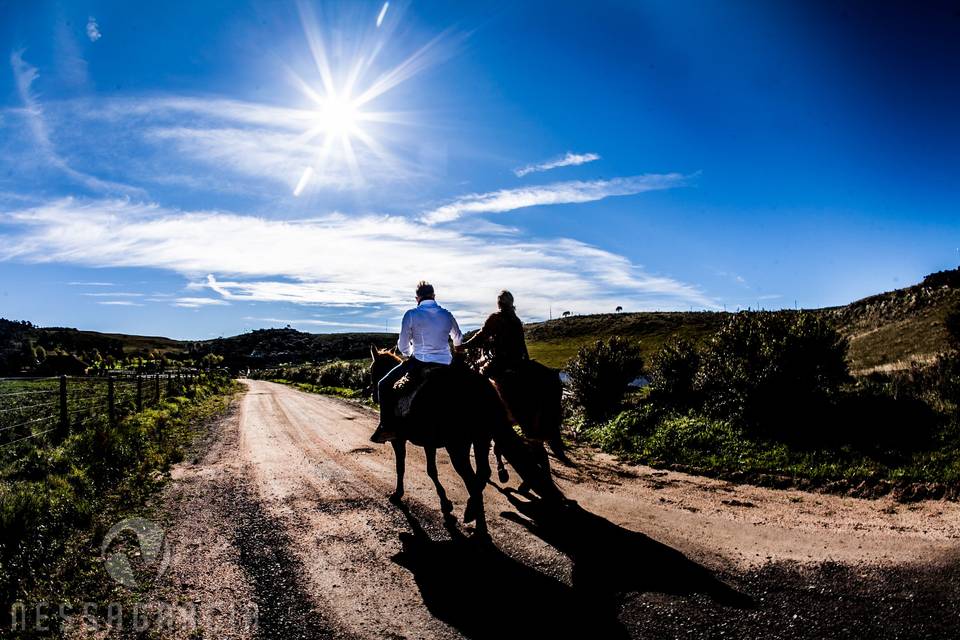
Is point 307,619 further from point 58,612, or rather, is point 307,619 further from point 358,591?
point 58,612

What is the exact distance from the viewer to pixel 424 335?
7.32m

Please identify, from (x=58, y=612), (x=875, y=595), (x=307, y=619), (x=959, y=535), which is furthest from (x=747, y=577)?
(x=58, y=612)

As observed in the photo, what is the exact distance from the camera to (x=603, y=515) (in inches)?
288

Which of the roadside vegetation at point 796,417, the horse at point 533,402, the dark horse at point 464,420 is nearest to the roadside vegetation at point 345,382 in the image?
the roadside vegetation at point 796,417

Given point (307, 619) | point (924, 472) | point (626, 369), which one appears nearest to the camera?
point (307, 619)

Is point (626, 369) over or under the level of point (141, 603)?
over

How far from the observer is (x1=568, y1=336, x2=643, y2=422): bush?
1683 centimetres

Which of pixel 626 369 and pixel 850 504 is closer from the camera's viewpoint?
pixel 850 504

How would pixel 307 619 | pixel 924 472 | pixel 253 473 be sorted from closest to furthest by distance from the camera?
pixel 307 619
pixel 924 472
pixel 253 473

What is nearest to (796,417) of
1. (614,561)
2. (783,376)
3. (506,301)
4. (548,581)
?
(783,376)

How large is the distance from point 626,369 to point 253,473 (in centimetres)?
1228

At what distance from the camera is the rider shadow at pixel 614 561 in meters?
4.90

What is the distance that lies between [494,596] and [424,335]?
359 cm

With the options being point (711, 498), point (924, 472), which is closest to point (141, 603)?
point (711, 498)
